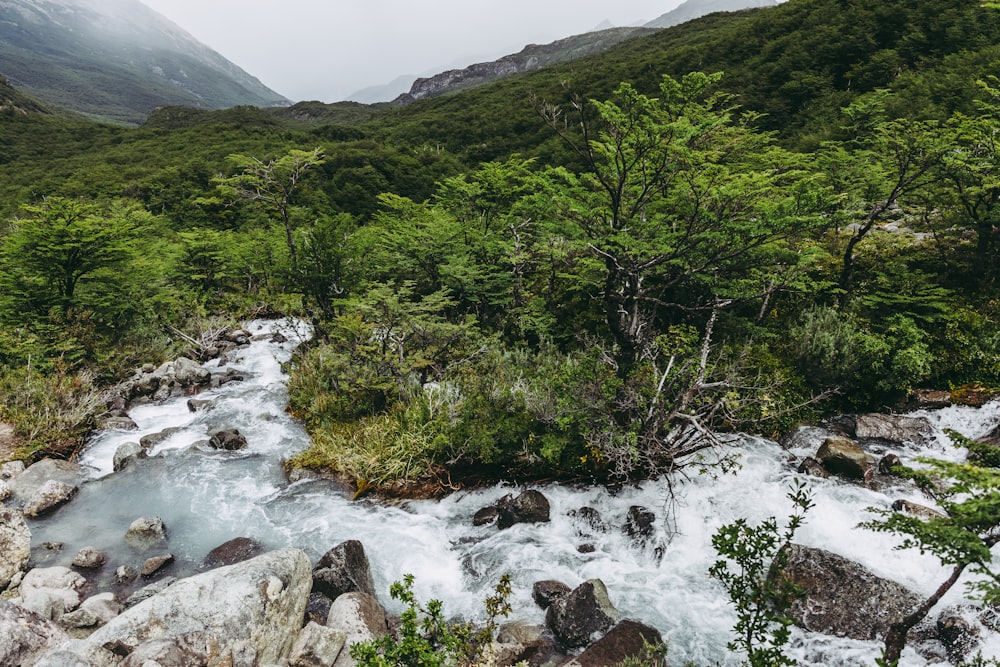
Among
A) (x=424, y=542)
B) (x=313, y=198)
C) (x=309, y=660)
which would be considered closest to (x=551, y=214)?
(x=424, y=542)

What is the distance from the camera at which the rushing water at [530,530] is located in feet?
16.9

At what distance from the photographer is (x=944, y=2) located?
859 inches

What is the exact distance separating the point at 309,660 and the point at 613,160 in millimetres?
7088

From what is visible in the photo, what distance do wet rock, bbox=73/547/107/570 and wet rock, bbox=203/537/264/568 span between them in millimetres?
1345

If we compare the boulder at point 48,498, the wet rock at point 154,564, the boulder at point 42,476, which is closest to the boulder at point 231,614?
the wet rock at point 154,564

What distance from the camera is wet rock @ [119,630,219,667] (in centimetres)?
401

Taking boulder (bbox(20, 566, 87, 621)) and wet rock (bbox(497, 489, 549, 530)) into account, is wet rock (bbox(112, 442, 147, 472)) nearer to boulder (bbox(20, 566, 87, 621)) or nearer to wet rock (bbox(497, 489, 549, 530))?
boulder (bbox(20, 566, 87, 621))

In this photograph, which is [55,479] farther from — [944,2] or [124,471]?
[944,2]

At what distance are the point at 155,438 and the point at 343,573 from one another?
20.5 ft

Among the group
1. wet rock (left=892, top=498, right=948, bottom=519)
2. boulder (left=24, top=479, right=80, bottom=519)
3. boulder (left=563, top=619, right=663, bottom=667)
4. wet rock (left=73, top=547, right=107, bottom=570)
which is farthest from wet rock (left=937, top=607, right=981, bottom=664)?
boulder (left=24, top=479, right=80, bottom=519)

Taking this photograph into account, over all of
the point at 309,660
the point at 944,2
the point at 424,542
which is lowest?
the point at 424,542

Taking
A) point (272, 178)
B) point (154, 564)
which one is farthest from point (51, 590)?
point (272, 178)

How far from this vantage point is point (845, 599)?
4.83 meters

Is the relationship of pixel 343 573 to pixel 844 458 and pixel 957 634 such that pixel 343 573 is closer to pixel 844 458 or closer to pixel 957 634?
pixel 957 634
